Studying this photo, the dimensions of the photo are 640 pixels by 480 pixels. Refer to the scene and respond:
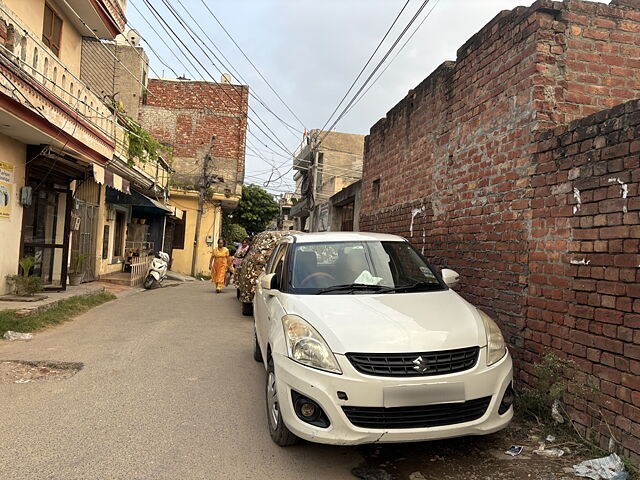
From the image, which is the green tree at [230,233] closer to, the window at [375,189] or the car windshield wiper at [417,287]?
the window at [375,189]

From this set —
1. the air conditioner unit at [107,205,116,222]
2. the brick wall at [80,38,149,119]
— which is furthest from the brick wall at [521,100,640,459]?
the brick wall at [80,38,149,119]

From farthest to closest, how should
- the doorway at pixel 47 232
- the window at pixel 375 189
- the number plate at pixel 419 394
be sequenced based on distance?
the doorway at pixel 47 232 < the window at pixel 375 189 < the number plate at pixel 419 394

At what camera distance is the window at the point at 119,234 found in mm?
16031

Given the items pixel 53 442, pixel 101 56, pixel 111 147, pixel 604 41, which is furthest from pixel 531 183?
pixel 101 56

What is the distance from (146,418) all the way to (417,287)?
257 centimetres

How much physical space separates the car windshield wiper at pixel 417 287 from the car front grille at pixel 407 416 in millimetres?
A: 1186

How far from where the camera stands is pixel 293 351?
3.09 m

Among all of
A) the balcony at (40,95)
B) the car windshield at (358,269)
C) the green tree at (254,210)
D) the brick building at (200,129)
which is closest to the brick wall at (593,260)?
the car windshield at (358,269)

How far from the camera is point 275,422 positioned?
3.33m

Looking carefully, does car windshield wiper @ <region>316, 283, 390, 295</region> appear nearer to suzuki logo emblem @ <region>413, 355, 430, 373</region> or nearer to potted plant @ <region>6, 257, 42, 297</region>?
suzuki logo emblem @ <region>413, 355, 430, 373</region>

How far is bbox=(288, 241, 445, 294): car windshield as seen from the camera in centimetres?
391

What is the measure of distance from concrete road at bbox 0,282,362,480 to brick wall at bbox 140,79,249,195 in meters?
18.9

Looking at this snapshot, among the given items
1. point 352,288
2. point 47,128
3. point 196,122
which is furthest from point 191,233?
point 352,288

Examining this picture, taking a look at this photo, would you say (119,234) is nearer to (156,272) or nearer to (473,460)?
(156,272)
